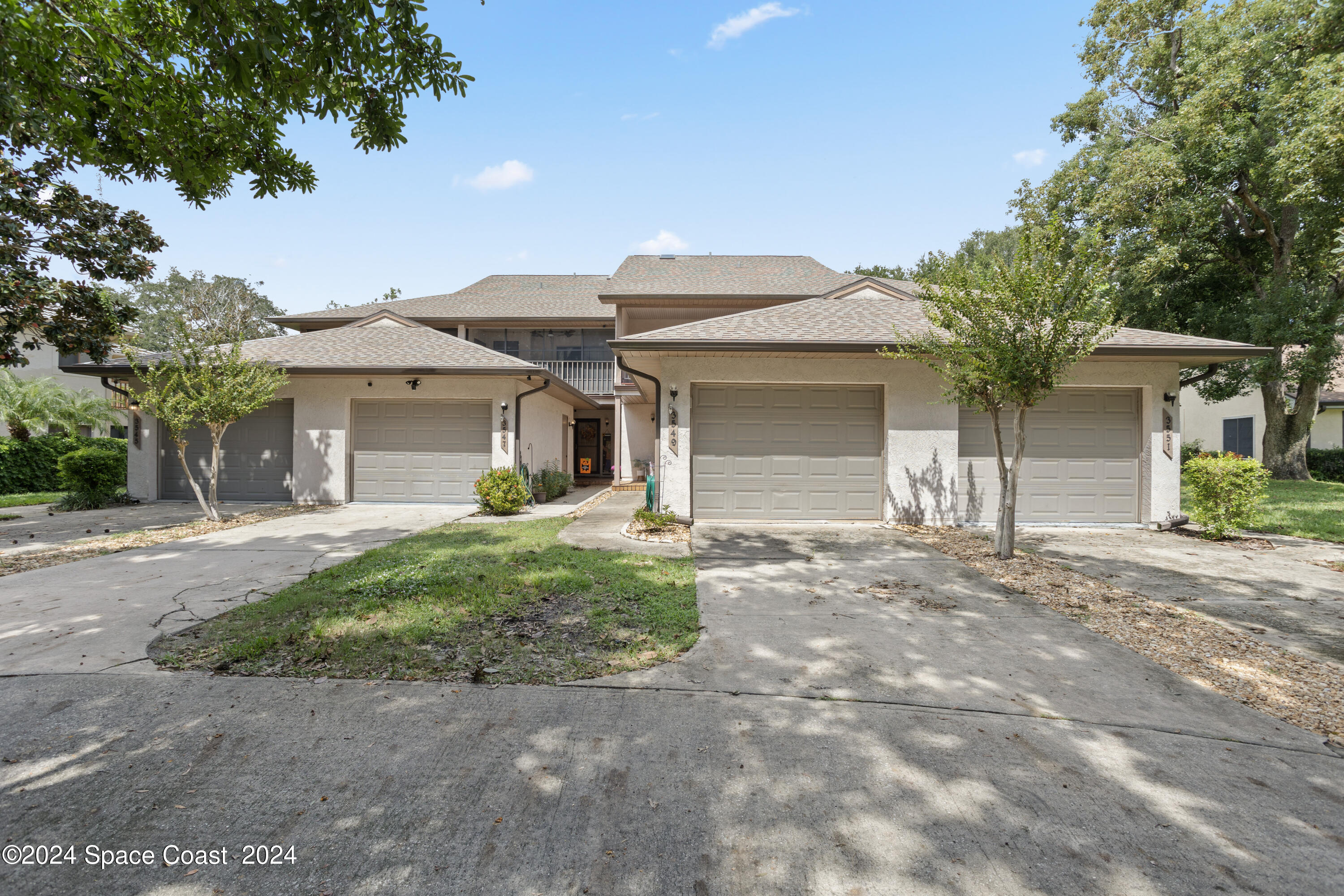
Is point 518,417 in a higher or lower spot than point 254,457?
higher

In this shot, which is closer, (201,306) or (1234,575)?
(1234,575)

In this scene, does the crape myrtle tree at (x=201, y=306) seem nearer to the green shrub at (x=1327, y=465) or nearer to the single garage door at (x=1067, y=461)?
the single garage door at (x=1067, y=461)

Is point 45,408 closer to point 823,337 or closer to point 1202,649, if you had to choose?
point 823,337

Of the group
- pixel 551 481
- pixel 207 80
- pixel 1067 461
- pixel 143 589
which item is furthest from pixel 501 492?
pixel 1067 461

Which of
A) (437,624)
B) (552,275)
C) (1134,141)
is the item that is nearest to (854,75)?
(437,624)

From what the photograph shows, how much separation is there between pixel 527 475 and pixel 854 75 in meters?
9.70

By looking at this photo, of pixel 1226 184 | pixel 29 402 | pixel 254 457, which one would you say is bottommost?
pixel 254 457

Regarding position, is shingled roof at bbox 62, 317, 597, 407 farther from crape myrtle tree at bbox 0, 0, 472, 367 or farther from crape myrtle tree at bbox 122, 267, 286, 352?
crape myrtle tree at bbox 122, 267, 286, 352

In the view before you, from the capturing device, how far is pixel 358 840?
211 centimetres

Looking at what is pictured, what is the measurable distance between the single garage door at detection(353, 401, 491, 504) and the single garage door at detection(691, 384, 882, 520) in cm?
485

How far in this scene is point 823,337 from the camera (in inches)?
360

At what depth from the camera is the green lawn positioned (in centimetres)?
904

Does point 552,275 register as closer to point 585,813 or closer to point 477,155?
point 477,155

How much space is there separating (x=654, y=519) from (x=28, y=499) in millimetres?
14427
